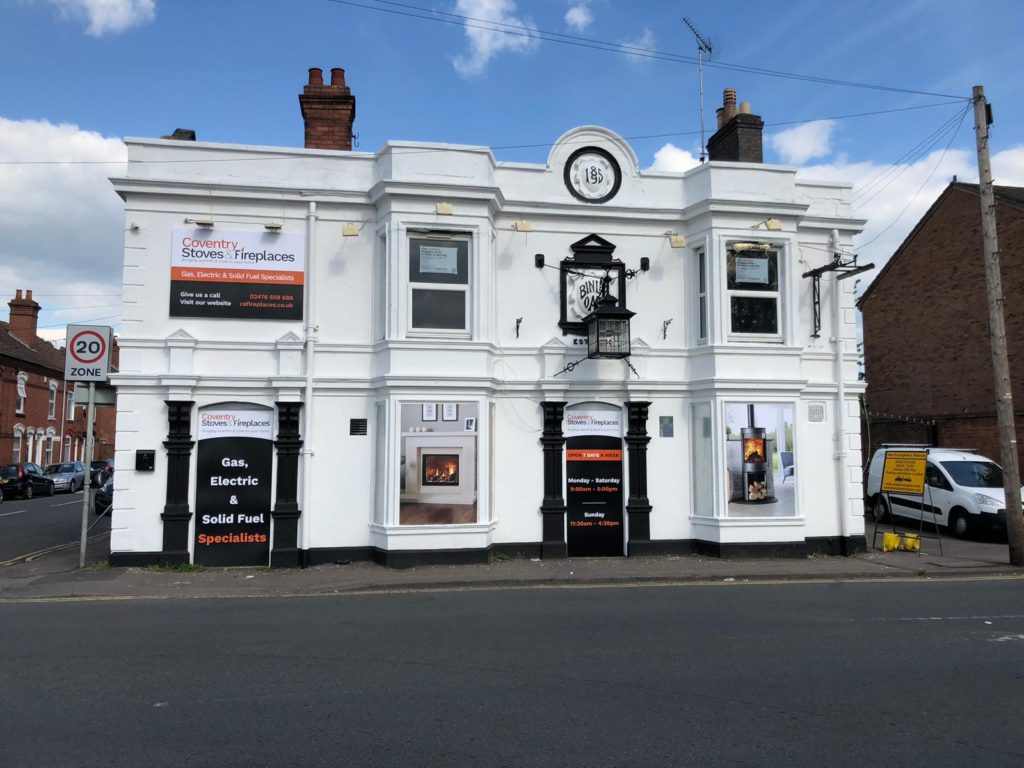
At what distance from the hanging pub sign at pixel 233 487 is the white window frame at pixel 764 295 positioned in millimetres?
8419

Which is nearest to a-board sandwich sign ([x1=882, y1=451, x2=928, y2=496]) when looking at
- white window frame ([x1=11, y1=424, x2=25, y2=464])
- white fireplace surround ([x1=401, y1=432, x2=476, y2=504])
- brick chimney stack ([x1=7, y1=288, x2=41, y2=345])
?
white fireplace surround ([x1=401, y1=432, x2=476, y2=504])

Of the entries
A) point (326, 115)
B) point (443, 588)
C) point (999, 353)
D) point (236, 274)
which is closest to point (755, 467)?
point (999, 353)

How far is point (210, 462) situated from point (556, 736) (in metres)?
9.08

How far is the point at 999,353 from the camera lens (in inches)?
513

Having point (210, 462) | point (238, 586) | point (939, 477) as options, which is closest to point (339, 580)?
point (238, 586)

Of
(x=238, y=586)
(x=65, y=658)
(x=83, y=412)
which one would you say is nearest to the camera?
(x=65, y=658)

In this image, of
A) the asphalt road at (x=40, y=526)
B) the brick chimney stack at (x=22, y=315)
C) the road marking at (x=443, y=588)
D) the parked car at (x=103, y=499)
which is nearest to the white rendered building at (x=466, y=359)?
the road marking at (x=443, y=588)

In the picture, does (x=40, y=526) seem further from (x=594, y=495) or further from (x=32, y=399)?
(x=32, y=399)

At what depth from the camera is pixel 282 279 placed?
12.6 meters

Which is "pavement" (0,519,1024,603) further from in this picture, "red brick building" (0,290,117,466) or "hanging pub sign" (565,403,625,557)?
"red brick building" (0,290,117,466)

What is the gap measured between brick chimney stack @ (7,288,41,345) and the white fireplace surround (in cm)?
3919

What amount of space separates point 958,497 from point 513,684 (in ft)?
48.2

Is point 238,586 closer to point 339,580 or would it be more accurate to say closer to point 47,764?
point 339,580

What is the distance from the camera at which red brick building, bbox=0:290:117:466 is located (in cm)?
3809
